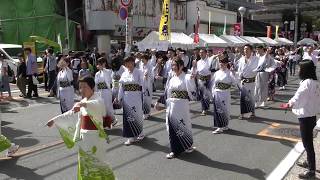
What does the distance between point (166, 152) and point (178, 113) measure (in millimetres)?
856

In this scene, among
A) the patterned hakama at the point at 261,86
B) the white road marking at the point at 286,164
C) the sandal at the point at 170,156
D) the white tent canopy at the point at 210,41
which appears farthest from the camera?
the white tent canopy at the point at 210,41

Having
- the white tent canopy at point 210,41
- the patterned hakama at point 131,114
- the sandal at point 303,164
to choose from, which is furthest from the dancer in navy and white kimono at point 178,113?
the white tent canopy at point 210,41

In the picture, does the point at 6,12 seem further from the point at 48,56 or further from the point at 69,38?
the point at 48,56

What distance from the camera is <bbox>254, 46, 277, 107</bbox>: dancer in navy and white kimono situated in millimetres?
12367

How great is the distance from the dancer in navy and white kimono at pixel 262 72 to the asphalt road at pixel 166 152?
1.45 meters

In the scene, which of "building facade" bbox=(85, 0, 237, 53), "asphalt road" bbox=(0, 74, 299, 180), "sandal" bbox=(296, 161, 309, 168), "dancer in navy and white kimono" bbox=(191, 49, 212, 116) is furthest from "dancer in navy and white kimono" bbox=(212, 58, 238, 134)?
"building facade" bbox=(85, 0, 237, 53)

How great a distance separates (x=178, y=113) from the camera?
739 centimetres

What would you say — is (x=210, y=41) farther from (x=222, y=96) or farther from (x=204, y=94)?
(x=222, y=96)

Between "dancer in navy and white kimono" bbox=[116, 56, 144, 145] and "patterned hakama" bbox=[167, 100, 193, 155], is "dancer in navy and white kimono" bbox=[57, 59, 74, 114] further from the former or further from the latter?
"patterned hakama" bbox=[167, 100, 193, 155]

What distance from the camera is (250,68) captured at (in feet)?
36.9

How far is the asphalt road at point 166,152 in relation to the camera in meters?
6.52

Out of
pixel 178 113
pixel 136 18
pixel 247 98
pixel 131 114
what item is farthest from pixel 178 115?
pixel 136 18

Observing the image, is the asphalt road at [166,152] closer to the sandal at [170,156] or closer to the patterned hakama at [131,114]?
the sandal at [170,156]

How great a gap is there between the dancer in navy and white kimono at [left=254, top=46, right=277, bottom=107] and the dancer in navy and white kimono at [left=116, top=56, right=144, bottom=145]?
192 inches
